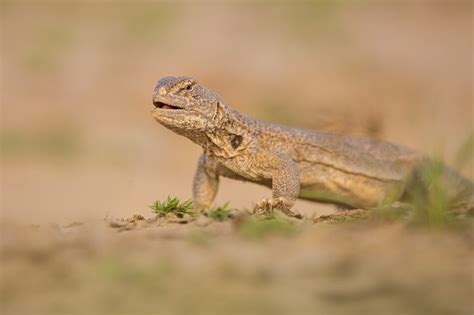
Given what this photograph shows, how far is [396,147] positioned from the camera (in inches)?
485

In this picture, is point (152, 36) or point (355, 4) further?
point (355, 4)

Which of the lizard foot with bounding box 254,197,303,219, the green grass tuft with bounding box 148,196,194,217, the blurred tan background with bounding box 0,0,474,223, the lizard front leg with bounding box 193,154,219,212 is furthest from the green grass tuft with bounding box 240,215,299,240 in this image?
the blurred tan background with bounding box 0,0,474,223

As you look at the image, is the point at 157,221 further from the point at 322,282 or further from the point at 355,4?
the point at 355,4

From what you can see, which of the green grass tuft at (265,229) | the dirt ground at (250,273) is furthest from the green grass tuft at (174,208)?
the dirt ground at (250,273)

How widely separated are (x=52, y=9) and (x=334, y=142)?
2361 cm

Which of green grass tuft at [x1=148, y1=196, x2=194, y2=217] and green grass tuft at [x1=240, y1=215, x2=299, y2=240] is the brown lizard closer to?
green grass tuft at [x1=148, y1=196, x2=194, y2=217]

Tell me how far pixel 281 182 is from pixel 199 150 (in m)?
15.5

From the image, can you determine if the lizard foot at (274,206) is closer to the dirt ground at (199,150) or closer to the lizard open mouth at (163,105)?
the dirt ground at (199,150)

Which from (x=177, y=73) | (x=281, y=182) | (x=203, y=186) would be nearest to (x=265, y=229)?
(x=281, y=182)

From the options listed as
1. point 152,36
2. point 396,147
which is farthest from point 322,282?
point 152,36

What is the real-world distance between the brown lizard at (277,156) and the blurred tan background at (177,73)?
20.9ft

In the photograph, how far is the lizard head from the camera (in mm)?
9633

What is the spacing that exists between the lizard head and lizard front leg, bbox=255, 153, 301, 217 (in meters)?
0.91

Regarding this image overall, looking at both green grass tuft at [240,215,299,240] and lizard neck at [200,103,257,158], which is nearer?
green grass tuft at [240,215,299,240]
